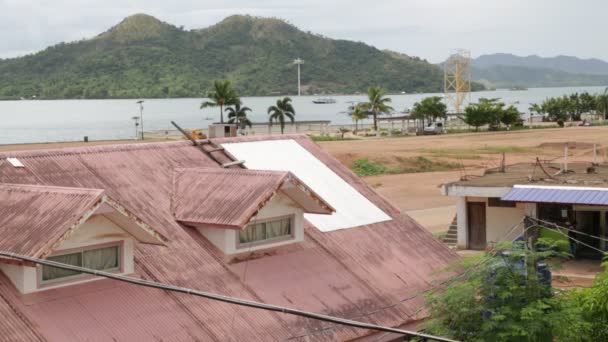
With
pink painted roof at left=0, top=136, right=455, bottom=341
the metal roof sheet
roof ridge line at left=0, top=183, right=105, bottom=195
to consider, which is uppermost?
roof ridge line at left=0, top=183, right=105, bottom=195

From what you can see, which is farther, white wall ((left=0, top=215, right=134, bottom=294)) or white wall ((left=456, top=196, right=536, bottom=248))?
white wall ((left=456, top=196, right=536, bottom=248))

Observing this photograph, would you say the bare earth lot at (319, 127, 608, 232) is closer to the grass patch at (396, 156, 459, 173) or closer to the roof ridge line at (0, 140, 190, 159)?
the grass patch at (396, 156, 459, 173)

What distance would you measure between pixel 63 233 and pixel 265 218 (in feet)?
12.4

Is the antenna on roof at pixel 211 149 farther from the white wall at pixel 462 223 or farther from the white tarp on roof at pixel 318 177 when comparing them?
the white wall at pixel 462 223

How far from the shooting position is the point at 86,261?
11.3 m

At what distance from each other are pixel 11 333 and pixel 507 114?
103394 mm

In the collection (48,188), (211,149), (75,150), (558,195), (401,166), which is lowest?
(401,166)

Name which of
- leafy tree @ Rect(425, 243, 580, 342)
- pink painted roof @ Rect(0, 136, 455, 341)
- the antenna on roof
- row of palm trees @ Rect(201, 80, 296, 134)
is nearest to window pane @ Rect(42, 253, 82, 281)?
pink painted roof @ Rect(0, 136, 455, 341)

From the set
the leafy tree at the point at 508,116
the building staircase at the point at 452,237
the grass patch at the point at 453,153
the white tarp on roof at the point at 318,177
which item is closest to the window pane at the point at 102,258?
the white tarp on roof at the point at 318,177

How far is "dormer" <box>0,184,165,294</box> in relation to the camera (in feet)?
34.2

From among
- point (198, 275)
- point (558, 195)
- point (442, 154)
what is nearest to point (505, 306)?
point (198, 275)

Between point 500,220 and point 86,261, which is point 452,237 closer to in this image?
point 500,220

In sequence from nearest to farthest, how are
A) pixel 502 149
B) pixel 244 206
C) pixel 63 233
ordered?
1. pixel 63 233
2. pixel 244 206
3. pixel 502 149

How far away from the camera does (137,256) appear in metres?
12.2
